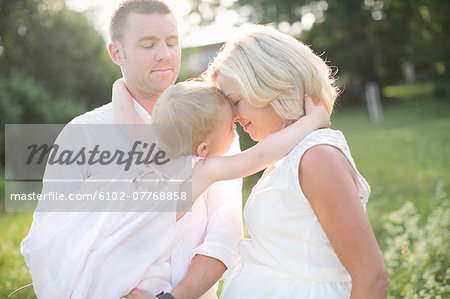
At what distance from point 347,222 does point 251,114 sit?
73 centimetres

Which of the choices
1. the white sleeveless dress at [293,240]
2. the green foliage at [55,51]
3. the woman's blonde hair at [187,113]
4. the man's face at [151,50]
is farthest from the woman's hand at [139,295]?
the green foliage at [55,51]

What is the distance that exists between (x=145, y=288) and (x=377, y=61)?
1132 inches

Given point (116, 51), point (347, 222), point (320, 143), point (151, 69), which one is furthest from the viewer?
point (116, 51)

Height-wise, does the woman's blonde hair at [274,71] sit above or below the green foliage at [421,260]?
above

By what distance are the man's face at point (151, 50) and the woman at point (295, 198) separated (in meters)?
0.80

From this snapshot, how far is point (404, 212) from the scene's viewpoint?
16.0 ft

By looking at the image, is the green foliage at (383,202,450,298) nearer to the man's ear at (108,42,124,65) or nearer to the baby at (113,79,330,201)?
the baby at (113,79,330,201)

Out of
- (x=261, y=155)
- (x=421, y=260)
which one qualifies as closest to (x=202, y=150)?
(x=261, y=155)

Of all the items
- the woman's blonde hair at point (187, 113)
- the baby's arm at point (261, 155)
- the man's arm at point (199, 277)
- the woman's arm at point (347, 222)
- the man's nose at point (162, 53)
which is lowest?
the man's arm at point (199, 277)

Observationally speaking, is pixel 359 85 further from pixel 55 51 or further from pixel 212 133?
pixel 212 133

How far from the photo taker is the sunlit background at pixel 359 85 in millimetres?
4543

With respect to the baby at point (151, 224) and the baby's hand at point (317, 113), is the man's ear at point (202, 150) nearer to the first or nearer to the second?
the baby at point (151, 224)

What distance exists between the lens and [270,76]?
2078mm

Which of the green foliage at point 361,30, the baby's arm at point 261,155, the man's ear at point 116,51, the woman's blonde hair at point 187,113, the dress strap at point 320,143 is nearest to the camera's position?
the dress strap at point 320,143
